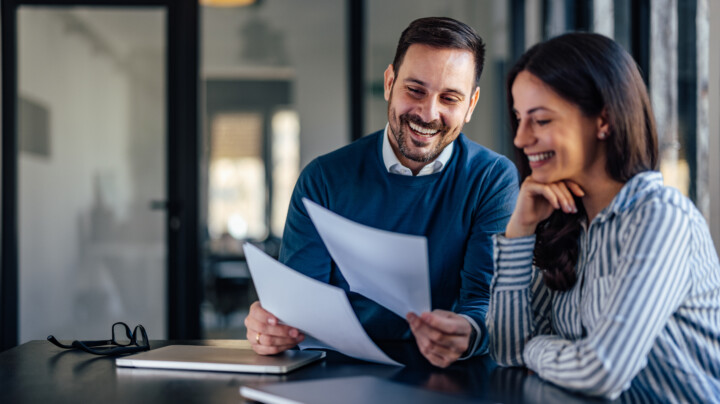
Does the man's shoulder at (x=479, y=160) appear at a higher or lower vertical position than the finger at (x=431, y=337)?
higher

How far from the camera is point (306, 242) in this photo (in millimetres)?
1564

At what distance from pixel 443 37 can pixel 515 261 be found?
617mm

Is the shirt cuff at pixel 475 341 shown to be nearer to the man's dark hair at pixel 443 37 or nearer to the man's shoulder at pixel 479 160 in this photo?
the man's shoulder at pixel 479 160

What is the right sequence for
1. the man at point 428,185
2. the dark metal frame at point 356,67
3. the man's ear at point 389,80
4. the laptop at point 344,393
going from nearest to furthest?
the laptop at point 344,393 → the man at point 428,185 → the man's ear at point 389,80 → the dark metal frame at point 356,67

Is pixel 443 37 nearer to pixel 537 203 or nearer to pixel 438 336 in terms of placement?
pixel 537 203

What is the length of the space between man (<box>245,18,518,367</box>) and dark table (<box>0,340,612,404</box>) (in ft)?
1.12

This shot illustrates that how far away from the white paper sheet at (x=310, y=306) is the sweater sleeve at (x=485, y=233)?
0.34m

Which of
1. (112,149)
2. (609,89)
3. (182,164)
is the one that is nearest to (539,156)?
(609,89)

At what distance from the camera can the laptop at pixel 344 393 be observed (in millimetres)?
883

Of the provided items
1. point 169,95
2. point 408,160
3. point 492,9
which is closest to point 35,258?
point 169,95

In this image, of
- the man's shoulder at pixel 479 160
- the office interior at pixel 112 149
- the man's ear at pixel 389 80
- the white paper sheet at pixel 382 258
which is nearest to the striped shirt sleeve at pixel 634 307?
the white paper sheet at pixel 382 258

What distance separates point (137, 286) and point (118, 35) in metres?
1.37

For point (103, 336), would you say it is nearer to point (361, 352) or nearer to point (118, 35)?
point (118, 35)

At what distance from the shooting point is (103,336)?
3.59 m
